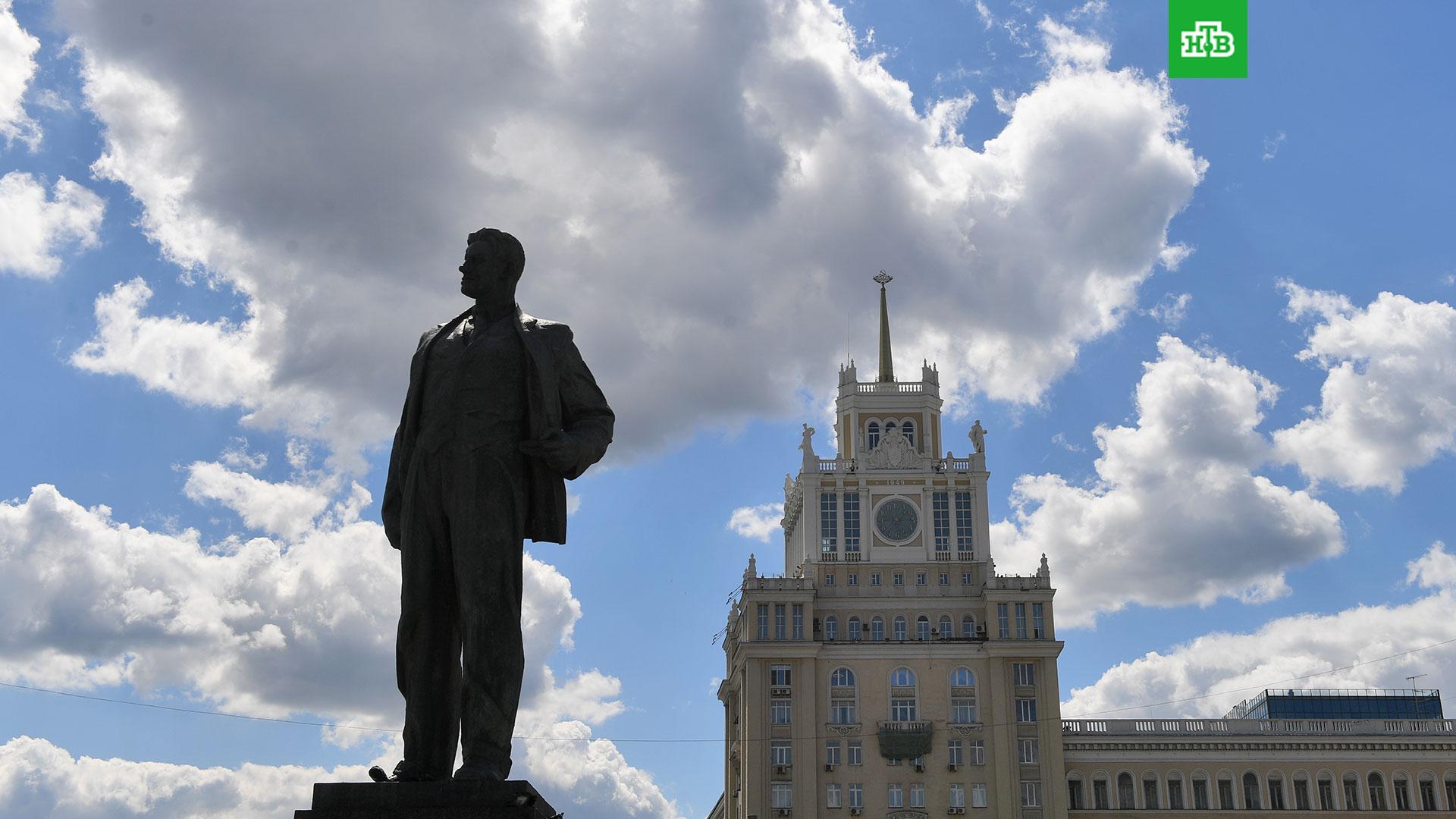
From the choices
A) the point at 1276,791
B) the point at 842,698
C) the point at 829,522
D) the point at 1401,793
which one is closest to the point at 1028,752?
the point at 842,698

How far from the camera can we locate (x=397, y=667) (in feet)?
23.5

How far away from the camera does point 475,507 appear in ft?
22.7

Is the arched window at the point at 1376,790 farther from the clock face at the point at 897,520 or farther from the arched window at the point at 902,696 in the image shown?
the clock face at the point at 897,520

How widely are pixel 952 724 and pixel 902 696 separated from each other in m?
2.89

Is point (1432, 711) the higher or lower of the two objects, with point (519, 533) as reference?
higher

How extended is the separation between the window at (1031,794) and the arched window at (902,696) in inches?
253

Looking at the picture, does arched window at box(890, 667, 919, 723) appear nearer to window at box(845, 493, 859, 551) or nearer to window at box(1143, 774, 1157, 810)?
window at box(845, 493, 859, 551)

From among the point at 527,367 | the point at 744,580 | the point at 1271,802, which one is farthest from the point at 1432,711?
the point at 527,367

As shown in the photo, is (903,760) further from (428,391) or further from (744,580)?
(428,391)

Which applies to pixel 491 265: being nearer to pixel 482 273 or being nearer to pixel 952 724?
pixel 482 273

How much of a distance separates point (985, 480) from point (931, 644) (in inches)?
413

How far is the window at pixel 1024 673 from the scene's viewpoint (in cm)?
7612

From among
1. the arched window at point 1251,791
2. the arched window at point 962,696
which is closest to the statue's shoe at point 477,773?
the arched window at point 962,696

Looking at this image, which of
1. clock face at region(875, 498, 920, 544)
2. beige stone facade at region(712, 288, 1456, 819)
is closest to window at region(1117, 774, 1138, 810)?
beige stone facade at region(712, 288, 1456, 819)
